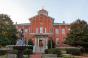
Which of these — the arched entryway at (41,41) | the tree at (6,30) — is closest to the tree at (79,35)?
the arched entryway at (41,41)

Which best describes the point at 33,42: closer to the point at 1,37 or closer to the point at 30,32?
the point at 30,32

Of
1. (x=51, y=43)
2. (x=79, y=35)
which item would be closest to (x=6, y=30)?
(x=79, y=35)

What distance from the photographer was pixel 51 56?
A: 2744cm

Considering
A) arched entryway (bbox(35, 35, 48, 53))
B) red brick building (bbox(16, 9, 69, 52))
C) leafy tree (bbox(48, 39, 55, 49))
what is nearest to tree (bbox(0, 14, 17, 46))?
leafy tree (bbox(48, 39, 55, 49))

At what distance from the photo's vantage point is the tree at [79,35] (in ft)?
155

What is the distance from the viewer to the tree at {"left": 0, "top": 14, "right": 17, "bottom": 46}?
4441 cm

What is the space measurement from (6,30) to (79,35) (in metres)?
13.9

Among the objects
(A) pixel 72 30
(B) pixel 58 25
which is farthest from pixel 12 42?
(B) pixel 58 25

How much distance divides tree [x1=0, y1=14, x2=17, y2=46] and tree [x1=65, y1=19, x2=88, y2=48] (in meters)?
11.1

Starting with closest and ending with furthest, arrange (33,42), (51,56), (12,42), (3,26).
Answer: (51,56)
(3,26)
(12,42)
(33,42)

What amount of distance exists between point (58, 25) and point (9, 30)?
63.9 ft

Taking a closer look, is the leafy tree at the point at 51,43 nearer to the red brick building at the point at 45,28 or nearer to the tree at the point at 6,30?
the red brick building at the point at 45,28

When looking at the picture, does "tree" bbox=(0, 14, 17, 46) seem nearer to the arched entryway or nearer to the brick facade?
the arched entryway

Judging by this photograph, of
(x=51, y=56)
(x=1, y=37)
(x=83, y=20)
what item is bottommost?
(x=51, y=56)
